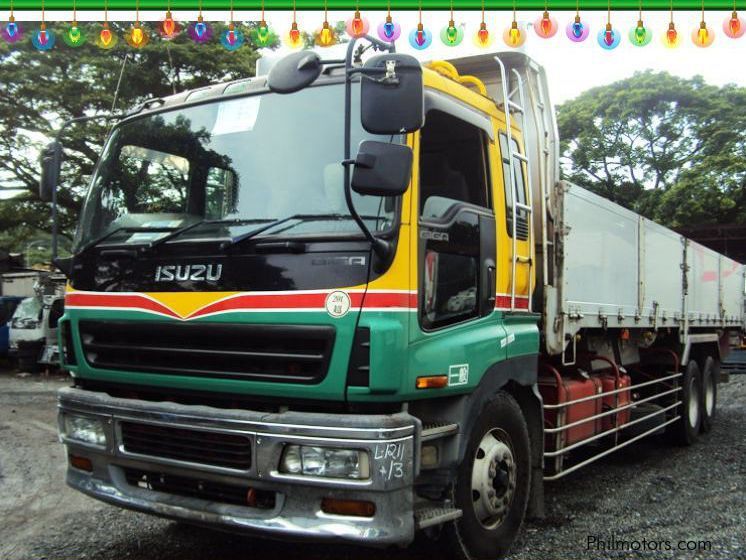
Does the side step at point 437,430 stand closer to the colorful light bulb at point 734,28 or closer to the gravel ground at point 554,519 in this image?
the gravel ground at point 554,519

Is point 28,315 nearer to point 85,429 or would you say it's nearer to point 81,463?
point 81,463

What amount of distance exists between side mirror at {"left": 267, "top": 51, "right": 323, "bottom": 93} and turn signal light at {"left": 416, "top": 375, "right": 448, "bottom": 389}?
149 centimetres

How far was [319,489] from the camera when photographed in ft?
10.2

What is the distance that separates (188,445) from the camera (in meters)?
3.41

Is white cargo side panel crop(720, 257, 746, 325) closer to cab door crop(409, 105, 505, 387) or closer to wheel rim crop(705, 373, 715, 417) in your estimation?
wheel rim crop(705, 373, 715, 417)

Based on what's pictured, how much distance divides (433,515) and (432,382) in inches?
25.4

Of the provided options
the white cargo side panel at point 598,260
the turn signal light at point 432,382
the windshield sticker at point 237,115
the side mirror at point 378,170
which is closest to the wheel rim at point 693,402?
the white cargo side panel at point 598,260

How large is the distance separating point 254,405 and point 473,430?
1.18m

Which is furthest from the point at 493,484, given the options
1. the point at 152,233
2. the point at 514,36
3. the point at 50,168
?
the point at 50,168

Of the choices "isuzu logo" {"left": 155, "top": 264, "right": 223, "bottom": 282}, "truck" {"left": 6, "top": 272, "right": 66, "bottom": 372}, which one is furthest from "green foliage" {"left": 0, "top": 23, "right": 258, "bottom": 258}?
"isuzu logo" {"left": 155, "top": 264, "right": 223, "bottom": 282}

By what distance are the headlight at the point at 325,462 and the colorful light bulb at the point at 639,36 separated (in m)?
3.57

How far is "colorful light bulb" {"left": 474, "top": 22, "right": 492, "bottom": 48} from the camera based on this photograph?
15.8 ft

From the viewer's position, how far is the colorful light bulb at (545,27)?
4.82 metres

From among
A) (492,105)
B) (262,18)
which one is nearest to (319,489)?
(492,105)
